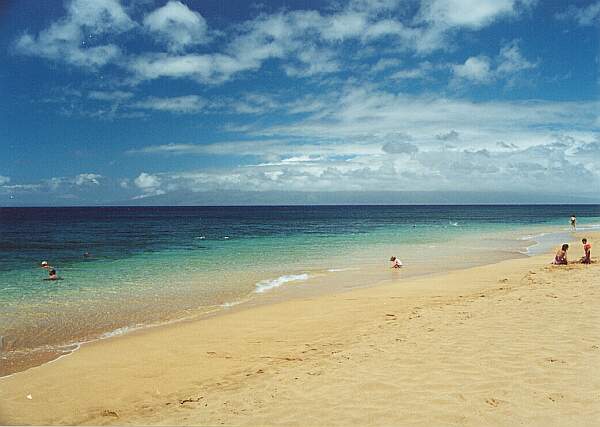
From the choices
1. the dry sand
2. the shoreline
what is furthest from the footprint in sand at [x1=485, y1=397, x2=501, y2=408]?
the shoreline

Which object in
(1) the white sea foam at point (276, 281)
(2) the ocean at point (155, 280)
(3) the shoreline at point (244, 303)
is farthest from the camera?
(1) the white sea foam at point (276, 281)

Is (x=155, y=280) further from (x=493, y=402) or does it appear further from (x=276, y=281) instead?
(x=493, y=402)

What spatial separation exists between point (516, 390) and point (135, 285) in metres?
16.3

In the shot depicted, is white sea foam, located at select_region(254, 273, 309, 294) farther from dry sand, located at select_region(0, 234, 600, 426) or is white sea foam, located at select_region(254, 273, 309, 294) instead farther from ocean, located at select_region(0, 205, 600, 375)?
dry sand, located at select_region(0, 234, 600, 426)

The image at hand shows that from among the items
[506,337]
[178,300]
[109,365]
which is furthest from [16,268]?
[506,337]

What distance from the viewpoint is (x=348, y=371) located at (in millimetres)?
7129

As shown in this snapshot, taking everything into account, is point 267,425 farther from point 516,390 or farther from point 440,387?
point 516,390

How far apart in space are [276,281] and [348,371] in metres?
12.5

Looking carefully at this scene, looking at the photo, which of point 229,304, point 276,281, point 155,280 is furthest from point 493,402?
point 155,280

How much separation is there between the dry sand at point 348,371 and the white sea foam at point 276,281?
516 cm

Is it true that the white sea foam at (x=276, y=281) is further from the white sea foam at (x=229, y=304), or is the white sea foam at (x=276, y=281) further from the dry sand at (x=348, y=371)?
the dry sand at (x=348, y=371)

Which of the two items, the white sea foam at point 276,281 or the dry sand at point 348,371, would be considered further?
the white sea foam at point 276,281

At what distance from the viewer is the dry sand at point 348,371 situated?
564 cm

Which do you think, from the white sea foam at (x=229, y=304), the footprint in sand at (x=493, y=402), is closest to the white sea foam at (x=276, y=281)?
the white sea foam at (x=229, y=304)
